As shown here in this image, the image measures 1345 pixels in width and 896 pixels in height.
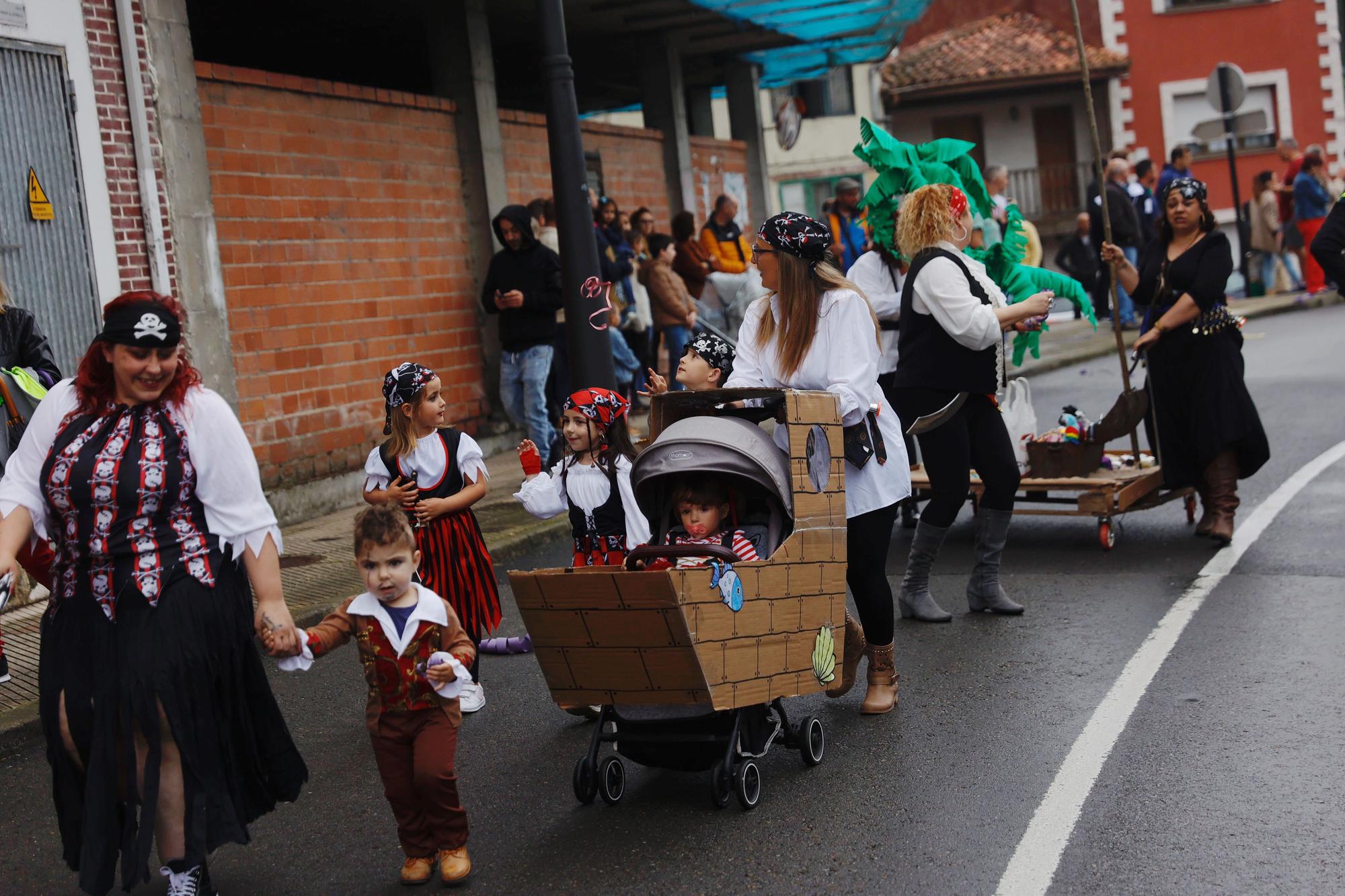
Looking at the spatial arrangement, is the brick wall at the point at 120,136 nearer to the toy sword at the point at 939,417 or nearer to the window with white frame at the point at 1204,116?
the toy sword at the point at 939,417

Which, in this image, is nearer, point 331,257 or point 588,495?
point 588,495

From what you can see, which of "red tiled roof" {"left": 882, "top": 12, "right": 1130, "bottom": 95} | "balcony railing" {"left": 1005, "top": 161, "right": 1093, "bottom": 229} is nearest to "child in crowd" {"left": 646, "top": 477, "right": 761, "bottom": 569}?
"red tiled roof" {"left": 882, "top": 12, "right": 1130, "bottom": 95}

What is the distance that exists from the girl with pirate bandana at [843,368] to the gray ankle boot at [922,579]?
1.31 metres

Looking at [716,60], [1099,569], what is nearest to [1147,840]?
[1099,569]

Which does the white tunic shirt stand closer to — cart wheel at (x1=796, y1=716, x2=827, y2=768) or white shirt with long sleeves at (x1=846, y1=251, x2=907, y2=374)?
cart wheel at (x1=796, y1=716, x2=827, y2=768)

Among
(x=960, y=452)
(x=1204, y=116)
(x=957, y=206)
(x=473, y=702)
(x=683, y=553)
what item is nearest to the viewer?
(x=683, y=553)

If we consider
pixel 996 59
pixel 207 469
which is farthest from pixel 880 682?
pixel 996 59

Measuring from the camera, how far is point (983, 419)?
696 cm

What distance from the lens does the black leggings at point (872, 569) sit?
18.5 ft

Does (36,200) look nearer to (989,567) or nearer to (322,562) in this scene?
(322,562)

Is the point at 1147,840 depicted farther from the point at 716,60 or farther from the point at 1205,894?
the point at 716,60

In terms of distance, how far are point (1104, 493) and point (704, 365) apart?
3067mm

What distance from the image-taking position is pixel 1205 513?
845cm

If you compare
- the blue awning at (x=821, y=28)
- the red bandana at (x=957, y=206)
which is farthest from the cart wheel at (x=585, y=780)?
the blue awning at (x=821, y=28)
